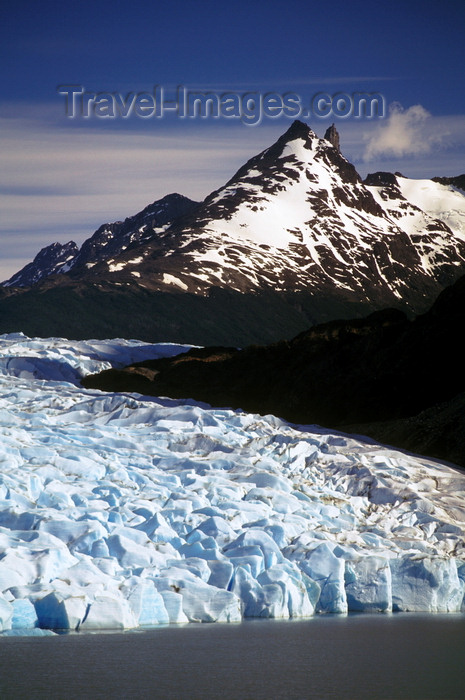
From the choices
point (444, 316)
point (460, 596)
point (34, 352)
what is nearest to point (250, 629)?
point (460, 596)

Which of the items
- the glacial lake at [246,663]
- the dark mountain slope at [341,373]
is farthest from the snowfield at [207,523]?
the dark mountain slope at [341,373]

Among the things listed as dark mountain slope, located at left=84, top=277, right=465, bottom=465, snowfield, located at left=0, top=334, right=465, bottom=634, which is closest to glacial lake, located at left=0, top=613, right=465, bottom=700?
snowfield, located at left=0, top=334, right=465, bottom=634

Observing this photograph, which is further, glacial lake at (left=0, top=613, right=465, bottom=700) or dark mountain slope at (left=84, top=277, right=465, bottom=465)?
dark mountain slope at (left=84, top=277, right=465, bottom=465)

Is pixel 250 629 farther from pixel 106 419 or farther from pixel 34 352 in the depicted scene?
pixel 34 352

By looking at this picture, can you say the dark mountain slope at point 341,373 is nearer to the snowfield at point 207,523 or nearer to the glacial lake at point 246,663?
the snowfield at point 207,523

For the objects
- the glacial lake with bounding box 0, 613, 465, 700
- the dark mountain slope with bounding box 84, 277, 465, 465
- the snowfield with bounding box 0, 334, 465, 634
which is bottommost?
the glacial lake with bounding box 0, 613, 465, 700

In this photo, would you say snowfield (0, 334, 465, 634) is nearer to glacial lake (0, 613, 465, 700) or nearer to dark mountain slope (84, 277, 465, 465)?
glacial lake (0, 613, 465, 700)
